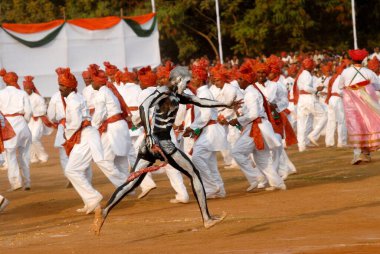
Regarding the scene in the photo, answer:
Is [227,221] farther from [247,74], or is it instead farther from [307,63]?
[307,63]

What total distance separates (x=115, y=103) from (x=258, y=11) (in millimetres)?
27150

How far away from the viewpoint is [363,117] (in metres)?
19.2

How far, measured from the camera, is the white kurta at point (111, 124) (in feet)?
54.5

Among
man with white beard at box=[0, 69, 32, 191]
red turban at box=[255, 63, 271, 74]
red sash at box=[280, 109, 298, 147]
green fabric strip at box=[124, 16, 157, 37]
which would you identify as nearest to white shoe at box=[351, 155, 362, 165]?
red sash at box=[280, 109, 298, 147]

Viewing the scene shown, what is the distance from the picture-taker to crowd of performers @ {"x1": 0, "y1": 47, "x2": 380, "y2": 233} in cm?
1277

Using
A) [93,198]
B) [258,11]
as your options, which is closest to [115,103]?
[93,198]

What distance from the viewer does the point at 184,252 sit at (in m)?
11.4

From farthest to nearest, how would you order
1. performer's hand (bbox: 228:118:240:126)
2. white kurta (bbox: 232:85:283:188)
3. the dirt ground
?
1. white kurta (bbox: 232:85:283:188)
2. performer's hand (bbox: 228:118:240:126)
3. the dirt ground

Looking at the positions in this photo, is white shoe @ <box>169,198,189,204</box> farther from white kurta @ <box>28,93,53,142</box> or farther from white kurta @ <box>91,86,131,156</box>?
white kurta @ <box>28,93,53,142</box>

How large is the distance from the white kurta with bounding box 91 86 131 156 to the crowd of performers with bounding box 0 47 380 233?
15mm

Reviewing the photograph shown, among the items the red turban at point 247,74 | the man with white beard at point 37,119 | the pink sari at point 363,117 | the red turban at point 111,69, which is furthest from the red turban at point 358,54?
the man with white beard at point 37,119

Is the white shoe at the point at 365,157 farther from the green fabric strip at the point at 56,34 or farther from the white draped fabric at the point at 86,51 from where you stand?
the green fabric strip at the point at 56,34

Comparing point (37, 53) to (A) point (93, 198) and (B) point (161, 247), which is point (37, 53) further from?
(B) point (161, 247)

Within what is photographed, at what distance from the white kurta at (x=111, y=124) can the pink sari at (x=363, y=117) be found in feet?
13.9
